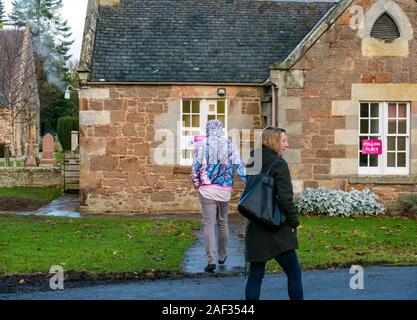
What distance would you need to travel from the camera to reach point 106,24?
21297mm

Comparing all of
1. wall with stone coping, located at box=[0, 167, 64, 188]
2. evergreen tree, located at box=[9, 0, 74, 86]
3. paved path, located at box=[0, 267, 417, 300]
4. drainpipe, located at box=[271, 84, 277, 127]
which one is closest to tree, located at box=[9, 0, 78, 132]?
evergreen tree, located at box=[9, 0, 74, 86]

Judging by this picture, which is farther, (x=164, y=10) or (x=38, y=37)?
(x=38, y=37)

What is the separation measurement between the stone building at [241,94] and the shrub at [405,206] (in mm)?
307

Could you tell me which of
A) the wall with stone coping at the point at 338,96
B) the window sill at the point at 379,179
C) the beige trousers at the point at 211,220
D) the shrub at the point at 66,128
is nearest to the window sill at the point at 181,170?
the wall with stone coping at the point at 338,96

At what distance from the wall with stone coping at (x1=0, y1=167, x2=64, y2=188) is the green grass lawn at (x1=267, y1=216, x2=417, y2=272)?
1258 centimetres

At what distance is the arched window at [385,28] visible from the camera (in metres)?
19.0

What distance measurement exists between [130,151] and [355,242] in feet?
26.2

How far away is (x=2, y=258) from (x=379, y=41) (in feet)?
37.4

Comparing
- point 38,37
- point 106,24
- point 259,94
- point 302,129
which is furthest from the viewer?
point 38,37

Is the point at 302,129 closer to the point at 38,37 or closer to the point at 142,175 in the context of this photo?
the point at 142,175

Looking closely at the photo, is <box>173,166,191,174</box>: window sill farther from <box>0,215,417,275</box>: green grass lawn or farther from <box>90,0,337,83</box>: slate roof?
<box>0,215,417,275</box>: green grass lawn

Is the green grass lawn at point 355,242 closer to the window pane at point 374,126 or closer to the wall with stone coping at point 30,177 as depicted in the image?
the window pane at point 374,126
